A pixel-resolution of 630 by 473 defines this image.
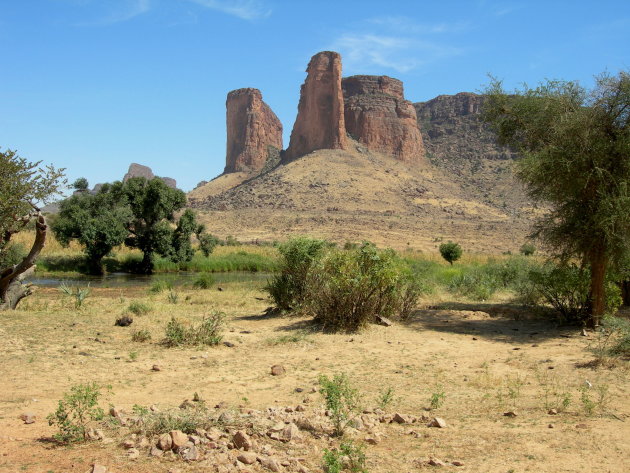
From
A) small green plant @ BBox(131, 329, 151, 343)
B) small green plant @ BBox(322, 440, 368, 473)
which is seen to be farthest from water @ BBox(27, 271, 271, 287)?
small green plant @ BBox(322, 440, 368, 473)

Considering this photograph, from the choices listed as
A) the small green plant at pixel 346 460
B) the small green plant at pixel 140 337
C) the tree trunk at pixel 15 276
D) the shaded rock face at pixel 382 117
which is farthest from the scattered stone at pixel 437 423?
the shaded rock face at pixel 382 117

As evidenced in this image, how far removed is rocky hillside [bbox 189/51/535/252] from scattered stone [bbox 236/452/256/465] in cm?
4897

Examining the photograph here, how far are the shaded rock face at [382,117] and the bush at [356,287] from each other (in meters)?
96.1

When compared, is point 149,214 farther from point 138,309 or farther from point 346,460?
point 346,460

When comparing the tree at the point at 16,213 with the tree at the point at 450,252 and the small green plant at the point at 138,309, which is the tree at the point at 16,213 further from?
the tree at the point at 450,252

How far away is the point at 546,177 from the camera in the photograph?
11.6m

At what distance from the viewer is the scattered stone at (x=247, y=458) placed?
14.3 ft

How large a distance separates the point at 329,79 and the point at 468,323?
334 ft

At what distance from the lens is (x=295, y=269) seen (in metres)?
13.2

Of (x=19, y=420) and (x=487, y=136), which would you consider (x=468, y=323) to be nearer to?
(x=19, y=420)

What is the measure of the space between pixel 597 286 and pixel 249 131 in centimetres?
11947

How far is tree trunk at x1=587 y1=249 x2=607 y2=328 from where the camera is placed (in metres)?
11.4

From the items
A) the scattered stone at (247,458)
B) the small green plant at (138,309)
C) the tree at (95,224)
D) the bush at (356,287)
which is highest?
the tree at (95,224)

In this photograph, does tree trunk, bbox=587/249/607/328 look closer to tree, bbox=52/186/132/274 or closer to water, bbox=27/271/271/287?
water, bbox=27/271/271/287
